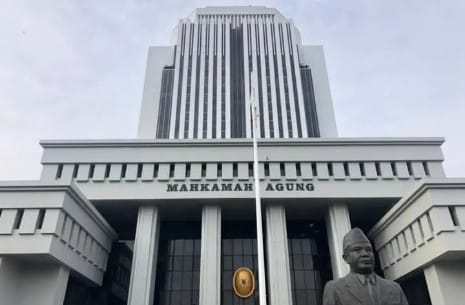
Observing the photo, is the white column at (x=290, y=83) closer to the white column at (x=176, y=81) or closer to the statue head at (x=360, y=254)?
the white column at (x=176, y=81)

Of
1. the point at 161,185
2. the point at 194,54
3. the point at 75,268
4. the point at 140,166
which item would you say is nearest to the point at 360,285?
the point at 75,268

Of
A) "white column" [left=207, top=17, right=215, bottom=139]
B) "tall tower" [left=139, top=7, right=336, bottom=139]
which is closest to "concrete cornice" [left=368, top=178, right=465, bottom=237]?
"tall tower" [left=139, top=7, right=336, bottom=139]

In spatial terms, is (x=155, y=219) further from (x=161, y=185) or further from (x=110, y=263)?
(x=110, y=263)

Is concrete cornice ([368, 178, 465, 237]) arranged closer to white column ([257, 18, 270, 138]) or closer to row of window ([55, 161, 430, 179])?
row of window ([55, 161, 430, 179])

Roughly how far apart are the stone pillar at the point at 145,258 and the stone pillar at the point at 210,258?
3.52 metres

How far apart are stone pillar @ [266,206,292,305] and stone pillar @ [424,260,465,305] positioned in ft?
28.2

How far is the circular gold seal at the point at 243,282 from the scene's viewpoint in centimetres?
2606

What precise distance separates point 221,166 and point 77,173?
1089 cm

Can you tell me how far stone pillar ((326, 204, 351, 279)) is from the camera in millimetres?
25656

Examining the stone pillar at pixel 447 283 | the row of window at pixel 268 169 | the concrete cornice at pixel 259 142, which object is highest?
the concrete cornice at pixel 259 142

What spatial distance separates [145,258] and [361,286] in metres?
21.7

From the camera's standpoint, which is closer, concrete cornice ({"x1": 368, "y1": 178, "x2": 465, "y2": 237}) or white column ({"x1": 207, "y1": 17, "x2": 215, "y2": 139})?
concrete cornice ({"x1": 368, "y1": 178, "x2": 465, "y2": 237})

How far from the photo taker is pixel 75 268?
851 inches

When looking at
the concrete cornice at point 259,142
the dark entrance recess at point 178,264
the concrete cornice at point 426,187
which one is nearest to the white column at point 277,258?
the concrete cornice at point 259,142
